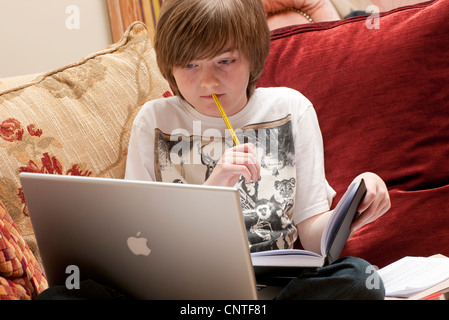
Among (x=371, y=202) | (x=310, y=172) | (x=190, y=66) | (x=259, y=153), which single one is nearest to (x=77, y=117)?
(x=190, y=66)

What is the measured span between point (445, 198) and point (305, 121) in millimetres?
337

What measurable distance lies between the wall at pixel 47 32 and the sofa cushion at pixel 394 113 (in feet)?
3.15

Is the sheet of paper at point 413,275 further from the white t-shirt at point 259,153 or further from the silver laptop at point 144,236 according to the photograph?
the silver laptop at point 144,236

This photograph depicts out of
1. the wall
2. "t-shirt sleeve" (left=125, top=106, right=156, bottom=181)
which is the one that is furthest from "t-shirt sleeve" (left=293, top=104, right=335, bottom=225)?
the wall

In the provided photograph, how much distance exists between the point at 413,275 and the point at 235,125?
1.54 ft

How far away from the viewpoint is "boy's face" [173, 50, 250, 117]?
3.83 feet

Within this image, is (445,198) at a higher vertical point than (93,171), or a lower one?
lower

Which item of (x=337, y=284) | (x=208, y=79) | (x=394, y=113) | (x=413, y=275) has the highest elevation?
(x=208, y=79)

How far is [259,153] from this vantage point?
126 cm

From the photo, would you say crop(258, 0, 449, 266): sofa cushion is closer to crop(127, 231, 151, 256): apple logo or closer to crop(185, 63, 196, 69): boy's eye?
crop(185, 63, 196, 69): boy's eye

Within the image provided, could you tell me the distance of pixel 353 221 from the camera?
3.32 feet

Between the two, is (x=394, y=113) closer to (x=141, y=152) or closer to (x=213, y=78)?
(x=213, y=78)
